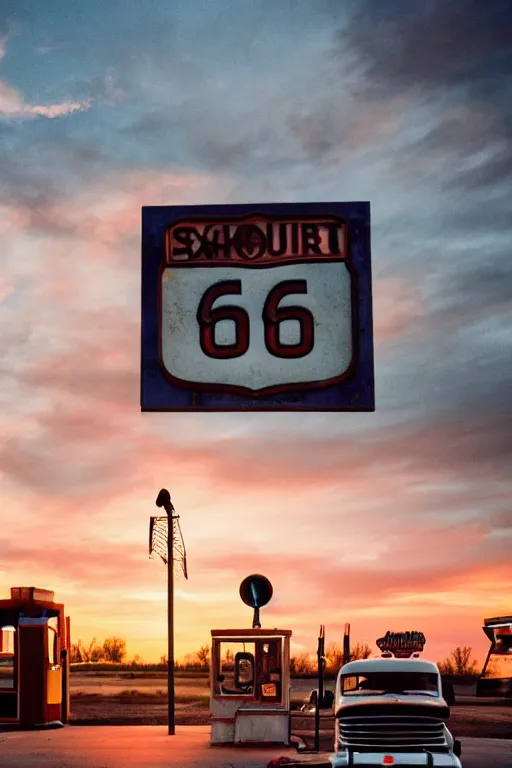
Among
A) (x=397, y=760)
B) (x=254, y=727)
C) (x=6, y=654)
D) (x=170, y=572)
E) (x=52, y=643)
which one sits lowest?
(x=254, y=727)

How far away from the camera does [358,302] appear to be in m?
14.8

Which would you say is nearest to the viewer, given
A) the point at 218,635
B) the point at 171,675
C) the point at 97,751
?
the point at 97,751

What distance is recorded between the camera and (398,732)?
73.5 ft

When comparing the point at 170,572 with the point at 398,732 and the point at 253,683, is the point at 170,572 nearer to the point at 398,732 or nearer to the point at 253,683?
the point at 253,683

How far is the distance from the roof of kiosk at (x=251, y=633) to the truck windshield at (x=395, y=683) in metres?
7.22

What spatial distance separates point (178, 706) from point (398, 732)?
148ft

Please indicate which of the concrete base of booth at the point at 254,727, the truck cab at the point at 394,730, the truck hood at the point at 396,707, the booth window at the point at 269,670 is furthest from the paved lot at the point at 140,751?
the truck hood at the point at 396,707

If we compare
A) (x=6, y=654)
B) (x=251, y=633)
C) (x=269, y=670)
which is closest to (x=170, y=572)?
(x=251, y=633)

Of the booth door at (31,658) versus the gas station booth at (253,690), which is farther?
the booth door at (31,658)

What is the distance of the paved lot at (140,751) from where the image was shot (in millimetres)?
25750

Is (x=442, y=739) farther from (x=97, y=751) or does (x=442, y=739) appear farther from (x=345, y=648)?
(x=97, y=751)

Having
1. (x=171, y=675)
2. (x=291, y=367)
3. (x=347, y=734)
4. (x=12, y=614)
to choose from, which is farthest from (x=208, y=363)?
(x=12, y=614)

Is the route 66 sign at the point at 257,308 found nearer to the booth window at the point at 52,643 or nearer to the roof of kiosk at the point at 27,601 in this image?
the roof of kiosk at the point at 27,601

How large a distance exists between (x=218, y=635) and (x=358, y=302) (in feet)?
58.1
